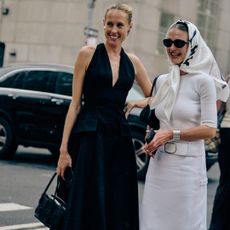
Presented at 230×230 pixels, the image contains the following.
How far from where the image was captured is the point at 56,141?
9812 mm

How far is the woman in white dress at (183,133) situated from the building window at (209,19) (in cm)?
2965

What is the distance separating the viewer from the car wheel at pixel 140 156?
30.2 feet

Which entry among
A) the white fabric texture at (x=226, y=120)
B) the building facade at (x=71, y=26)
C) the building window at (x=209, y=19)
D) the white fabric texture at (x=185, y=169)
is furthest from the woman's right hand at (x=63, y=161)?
the building window at (x=209, y=19)

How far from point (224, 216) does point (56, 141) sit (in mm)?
4873

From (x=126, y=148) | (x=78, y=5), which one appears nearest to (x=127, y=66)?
(x=126, y=148)

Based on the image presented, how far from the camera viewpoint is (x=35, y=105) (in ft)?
32.6

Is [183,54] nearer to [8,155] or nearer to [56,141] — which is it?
[56,141]

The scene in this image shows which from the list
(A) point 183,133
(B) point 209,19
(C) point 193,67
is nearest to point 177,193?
(A) point 183,133

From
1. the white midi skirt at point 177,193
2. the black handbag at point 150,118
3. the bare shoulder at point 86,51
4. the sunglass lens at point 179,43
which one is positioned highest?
the sunglass lens at point 179,43

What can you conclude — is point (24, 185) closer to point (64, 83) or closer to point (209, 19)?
point (64, 83)

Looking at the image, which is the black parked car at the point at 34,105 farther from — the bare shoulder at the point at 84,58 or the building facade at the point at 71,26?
the building facade at the point at 71,26

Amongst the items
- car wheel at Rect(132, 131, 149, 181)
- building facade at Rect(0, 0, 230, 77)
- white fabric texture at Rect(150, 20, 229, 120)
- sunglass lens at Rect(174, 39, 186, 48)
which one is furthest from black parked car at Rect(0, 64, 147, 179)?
building facade at Rect(0, 0, 230, 77)

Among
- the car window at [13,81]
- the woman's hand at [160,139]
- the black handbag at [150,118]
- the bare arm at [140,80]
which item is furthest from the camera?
the car window at [13,81]

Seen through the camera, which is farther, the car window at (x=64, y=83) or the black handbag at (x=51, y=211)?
the car window at (x=64, y=83)
